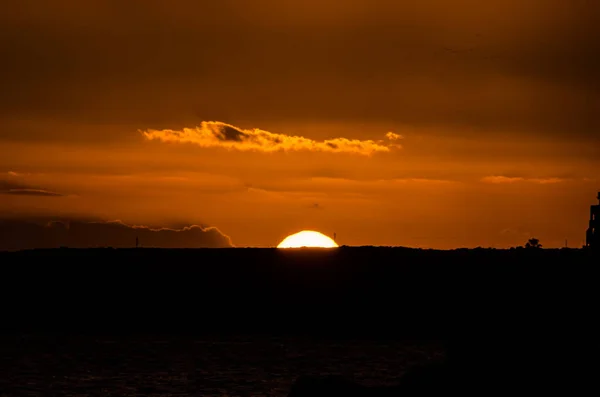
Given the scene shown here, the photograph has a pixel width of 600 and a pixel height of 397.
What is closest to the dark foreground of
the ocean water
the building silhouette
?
the ocean water

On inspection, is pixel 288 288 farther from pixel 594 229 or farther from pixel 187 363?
pixel 187 363

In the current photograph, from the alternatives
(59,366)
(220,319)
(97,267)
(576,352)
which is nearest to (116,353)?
(59,366)

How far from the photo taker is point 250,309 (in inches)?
3169

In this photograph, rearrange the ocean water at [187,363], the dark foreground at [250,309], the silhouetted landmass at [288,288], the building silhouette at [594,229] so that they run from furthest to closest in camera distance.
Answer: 1. the silhouetted landmass at [288,288]
2. the building silhouette at [594,229]
3. the dark foreground at [250,309]
4. the ocean water at [187,363]

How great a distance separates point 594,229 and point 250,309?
32572 millimetres

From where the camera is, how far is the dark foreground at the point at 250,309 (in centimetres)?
4310

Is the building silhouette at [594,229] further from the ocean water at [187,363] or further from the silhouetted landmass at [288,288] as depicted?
the silhouetted landmass at [288,288]

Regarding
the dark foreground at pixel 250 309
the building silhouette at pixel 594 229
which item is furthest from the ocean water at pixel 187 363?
the building silhouette at pixel 594 229

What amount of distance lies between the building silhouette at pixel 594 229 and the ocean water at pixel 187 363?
9466mm

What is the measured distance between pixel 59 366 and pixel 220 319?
34.0 m

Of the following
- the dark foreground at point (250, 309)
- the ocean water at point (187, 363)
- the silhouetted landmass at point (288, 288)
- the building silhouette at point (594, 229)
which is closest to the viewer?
the ocean water at point (187, 363)

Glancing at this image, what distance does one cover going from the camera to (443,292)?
79938mm

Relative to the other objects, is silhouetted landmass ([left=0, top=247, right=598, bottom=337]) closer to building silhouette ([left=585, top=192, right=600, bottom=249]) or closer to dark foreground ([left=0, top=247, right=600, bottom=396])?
dark foreground ([left=0, top=247, right=600, bottom=396])

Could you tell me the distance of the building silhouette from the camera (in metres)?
53.7
